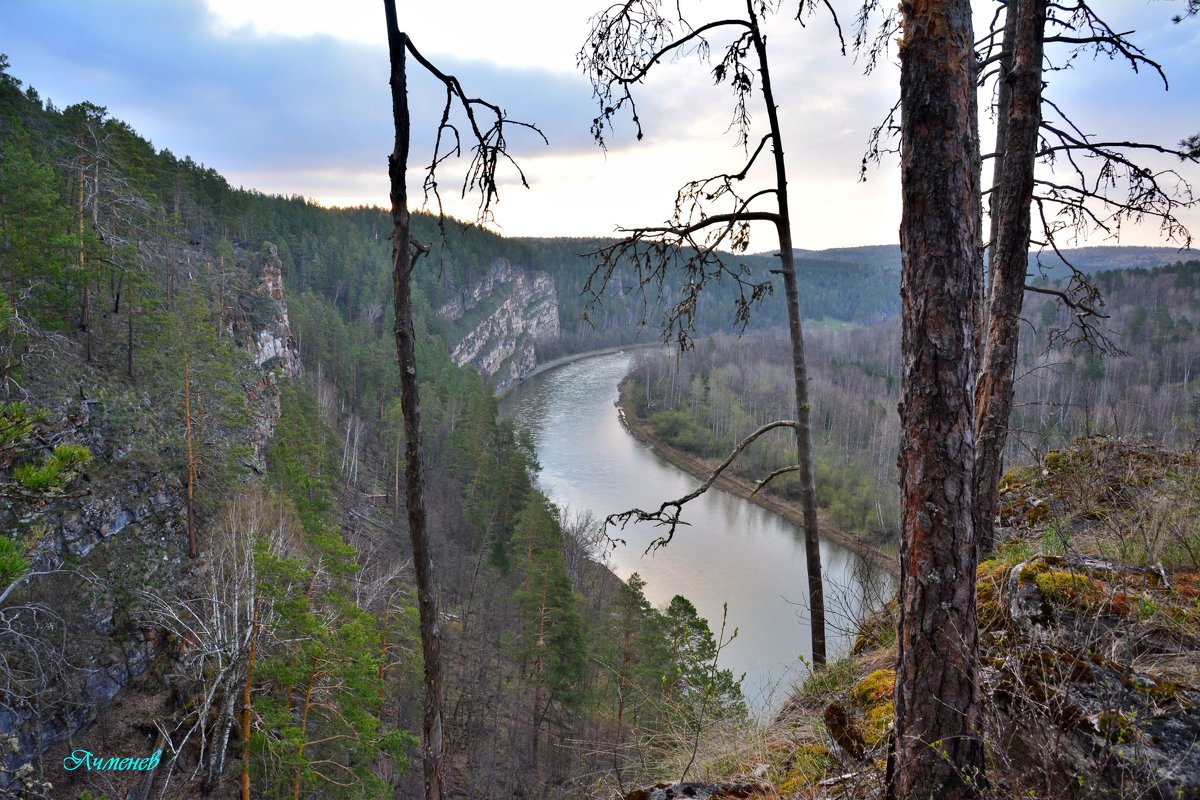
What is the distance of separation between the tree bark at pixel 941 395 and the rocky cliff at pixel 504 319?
214 ft

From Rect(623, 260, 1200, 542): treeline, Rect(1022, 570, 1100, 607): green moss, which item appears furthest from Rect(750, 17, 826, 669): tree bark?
Rect(623, 260, 1200, 542): treeline

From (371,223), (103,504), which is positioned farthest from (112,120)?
(371,223)

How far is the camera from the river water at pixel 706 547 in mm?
17531

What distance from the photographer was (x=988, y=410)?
15.1 ft

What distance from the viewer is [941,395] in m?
2.11

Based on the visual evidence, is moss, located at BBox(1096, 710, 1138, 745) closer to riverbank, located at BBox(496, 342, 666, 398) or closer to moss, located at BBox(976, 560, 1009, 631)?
moss, located at BBox(976, 560, 1009, 631)

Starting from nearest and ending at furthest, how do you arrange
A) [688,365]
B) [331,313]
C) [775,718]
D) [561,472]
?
[775,718] → [561,472] → [331,313] → [688,365]

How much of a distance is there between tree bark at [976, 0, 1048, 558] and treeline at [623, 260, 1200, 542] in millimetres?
23490

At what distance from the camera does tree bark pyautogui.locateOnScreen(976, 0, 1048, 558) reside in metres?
4.30

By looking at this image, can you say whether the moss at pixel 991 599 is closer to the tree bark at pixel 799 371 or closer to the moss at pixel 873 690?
the moss at pixel 873 690

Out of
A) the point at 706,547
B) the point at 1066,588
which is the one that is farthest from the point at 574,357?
the point at 1066,588

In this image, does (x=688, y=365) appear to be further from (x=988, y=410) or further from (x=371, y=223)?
(x=988, y=410)

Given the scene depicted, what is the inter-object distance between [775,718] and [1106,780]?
210 centimetres

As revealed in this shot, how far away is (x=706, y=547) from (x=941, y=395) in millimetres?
24469
